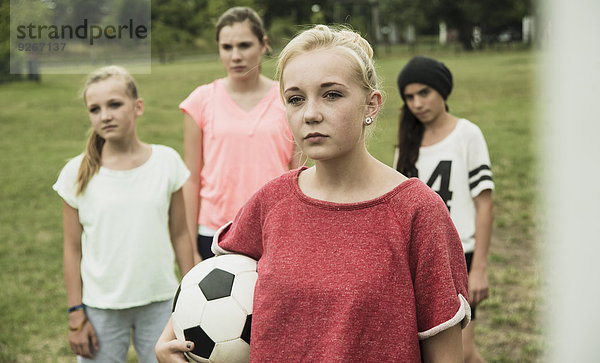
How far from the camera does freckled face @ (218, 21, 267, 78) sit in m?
3.62

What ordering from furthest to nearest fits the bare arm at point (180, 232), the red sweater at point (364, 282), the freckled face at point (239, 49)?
1. the freckled face at point (239, 49)
2. the bare arm at point (180, 232)
3. the red sweater at point (364, 282)

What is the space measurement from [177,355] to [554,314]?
137 centimetres

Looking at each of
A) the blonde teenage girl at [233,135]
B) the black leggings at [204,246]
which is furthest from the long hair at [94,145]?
the black leggings at [204,246]

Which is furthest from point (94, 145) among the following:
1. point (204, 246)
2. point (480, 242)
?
point (480, 242)

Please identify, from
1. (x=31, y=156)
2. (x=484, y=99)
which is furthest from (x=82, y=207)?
(x=484, y=99)

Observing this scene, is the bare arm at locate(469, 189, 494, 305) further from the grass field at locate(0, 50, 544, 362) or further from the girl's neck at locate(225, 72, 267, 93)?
the girl's neck at locate(225, 72, 267, 93)

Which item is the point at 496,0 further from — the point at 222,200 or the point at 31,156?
the point at 222,200

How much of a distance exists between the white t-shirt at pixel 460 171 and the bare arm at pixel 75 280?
71.7 inches

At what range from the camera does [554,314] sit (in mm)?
1098

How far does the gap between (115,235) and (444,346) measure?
6.12 feet

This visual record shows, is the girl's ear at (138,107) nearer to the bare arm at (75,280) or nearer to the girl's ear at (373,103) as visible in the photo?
the bare arm at (75,280)

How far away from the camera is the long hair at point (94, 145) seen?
318 centimetres

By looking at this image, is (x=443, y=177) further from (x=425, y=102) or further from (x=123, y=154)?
(x=123, y=154)

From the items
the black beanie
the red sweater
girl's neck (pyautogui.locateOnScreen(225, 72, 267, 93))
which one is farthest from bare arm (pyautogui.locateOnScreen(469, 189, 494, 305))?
the red sweater
